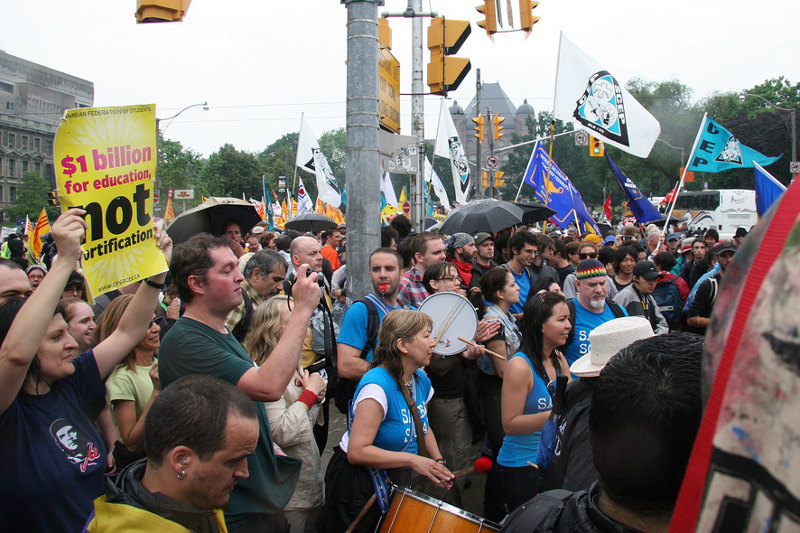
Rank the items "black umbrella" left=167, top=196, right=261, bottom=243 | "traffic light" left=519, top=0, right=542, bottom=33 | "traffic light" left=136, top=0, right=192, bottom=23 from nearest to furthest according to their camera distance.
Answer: "traffic light" left=136, top=0, right=192, bottom=23 → "black umbrella" left=167, top=196, right=261, bottom=243 → "traffic light" left=519, top=0, right=542, bottom=33

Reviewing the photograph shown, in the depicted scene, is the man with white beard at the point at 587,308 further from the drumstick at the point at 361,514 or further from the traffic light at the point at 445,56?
the traffic light at the point at 445,56

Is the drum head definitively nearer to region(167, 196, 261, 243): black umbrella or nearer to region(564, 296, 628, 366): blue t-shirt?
region(564, 296, 628, 366): blue t-shirt

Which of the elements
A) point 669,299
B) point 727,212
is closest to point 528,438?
point 669,299

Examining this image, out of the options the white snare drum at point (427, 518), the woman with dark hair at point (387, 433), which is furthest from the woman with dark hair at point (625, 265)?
the white snare drum at point (427, 518)

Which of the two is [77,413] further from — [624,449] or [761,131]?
[761,131]

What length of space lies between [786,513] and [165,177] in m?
38.9

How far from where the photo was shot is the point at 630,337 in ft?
8.11

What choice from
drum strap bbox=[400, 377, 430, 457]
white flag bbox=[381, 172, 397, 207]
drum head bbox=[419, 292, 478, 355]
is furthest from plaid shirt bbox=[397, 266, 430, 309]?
white flag bbox=[381, 172, 397, 207]

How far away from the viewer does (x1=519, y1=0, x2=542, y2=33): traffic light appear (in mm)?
7918

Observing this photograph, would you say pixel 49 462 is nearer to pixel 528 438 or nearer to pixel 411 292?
pixel 528 438

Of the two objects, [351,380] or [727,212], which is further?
[727,212]

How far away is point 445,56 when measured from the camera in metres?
8.16

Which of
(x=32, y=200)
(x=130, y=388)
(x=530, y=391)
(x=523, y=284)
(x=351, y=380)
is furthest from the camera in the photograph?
(x=32, y=200)

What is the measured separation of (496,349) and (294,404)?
185 cm
